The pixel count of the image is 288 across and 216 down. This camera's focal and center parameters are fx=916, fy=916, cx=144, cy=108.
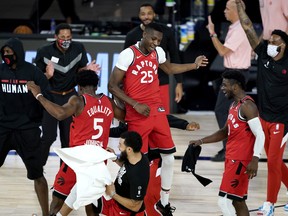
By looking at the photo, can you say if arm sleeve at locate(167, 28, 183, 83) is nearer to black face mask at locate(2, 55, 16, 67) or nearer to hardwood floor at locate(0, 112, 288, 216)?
hardwood floor at locate(0, 112, 288, 216)

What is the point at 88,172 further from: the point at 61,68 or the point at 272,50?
the point at 61,68

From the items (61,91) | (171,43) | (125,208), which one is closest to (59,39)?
(61,91)

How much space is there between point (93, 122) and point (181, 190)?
2.29 meters

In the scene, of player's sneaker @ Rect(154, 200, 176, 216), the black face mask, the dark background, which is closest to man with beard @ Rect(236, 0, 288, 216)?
player's sneaker @ Rect(154, 200, 176, 216)

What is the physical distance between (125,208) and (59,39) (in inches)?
116

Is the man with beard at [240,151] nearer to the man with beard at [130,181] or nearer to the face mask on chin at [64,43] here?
the man with beard at [130,181]

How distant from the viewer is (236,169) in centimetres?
792

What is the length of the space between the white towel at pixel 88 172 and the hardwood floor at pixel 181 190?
1815mm

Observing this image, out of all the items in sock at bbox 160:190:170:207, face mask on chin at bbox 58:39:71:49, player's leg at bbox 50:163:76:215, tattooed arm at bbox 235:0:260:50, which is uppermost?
tattooed arm at bbox 235:0:260:50

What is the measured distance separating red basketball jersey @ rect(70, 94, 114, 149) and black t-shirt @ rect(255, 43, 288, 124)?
182cm

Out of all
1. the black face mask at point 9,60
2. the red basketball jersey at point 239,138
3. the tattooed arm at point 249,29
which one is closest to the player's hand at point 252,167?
the red basketball jersey at point 239,138

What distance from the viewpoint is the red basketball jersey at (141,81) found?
27.6 ft

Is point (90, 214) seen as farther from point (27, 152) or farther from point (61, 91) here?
point (61, 91)

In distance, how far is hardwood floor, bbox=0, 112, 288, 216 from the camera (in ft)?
29.4
